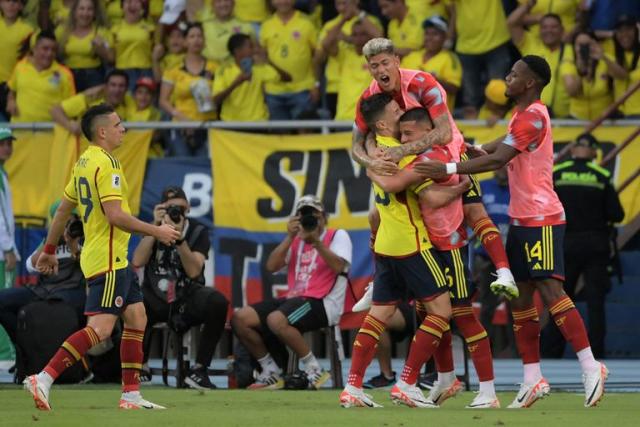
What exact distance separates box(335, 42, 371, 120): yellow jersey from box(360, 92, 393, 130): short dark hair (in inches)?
307

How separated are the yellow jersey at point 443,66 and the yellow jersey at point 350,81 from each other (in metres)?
0.58

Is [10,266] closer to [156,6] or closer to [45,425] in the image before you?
[156,6]

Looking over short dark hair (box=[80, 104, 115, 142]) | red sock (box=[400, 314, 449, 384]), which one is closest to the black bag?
short dark hair (box=[80, 104, 115, 142])

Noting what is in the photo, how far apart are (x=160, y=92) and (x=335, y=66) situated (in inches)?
88.5

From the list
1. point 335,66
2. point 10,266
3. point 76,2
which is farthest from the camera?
point 76,2

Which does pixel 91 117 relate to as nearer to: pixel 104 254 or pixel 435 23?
pixel 104 254

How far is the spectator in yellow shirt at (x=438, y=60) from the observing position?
1833 centimetres

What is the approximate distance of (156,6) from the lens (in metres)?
21.0

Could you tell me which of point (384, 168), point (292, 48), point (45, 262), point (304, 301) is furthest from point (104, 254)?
point (292, 48)

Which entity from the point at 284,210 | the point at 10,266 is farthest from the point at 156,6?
the point at 10,266

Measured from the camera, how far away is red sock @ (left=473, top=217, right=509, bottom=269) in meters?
10.9

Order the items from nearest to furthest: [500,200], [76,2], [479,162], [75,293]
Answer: [479,162], [75,293], [500,200], [76,2]

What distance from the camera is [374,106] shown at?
35.9ft

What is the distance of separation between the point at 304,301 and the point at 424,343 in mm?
4050
